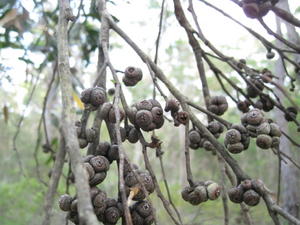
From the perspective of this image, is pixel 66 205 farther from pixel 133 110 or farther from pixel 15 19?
pixel 15 19

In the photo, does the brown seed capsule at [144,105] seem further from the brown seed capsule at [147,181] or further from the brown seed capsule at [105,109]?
the brown seed capsule at [147,181]

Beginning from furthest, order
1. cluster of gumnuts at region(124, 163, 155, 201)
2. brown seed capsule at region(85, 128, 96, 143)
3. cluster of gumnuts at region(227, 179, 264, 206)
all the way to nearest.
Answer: brown seed capsule at region(85, 128, 96, 143) → cluster of gumnuts at region(227, 179, 264, 206) → cluster of gumnuts at region(124, 163, 155, 201)

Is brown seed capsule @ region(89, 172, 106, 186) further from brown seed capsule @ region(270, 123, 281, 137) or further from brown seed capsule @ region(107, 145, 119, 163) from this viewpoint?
brown seed capsule @ region(270, 123, 281, 137)

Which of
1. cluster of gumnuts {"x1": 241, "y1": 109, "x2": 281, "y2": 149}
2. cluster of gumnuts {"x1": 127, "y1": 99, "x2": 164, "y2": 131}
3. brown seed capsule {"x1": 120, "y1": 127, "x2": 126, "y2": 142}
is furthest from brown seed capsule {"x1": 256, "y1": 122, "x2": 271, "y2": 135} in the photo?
brown seed capsule {"x1": 120, "y1": 127, "x2": 126, "y2": 142}

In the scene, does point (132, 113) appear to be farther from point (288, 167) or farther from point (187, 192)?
point (288, 167)

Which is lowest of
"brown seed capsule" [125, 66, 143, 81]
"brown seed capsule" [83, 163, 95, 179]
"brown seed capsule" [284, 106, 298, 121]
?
"brown seed capsule" [83, 163, 95, 179]

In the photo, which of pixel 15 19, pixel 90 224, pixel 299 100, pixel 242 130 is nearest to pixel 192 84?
pixel 299 100

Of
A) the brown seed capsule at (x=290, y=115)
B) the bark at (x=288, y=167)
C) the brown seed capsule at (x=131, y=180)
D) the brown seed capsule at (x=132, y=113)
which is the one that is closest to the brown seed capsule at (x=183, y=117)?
the brown seed capsule at (x=132, y=113)
